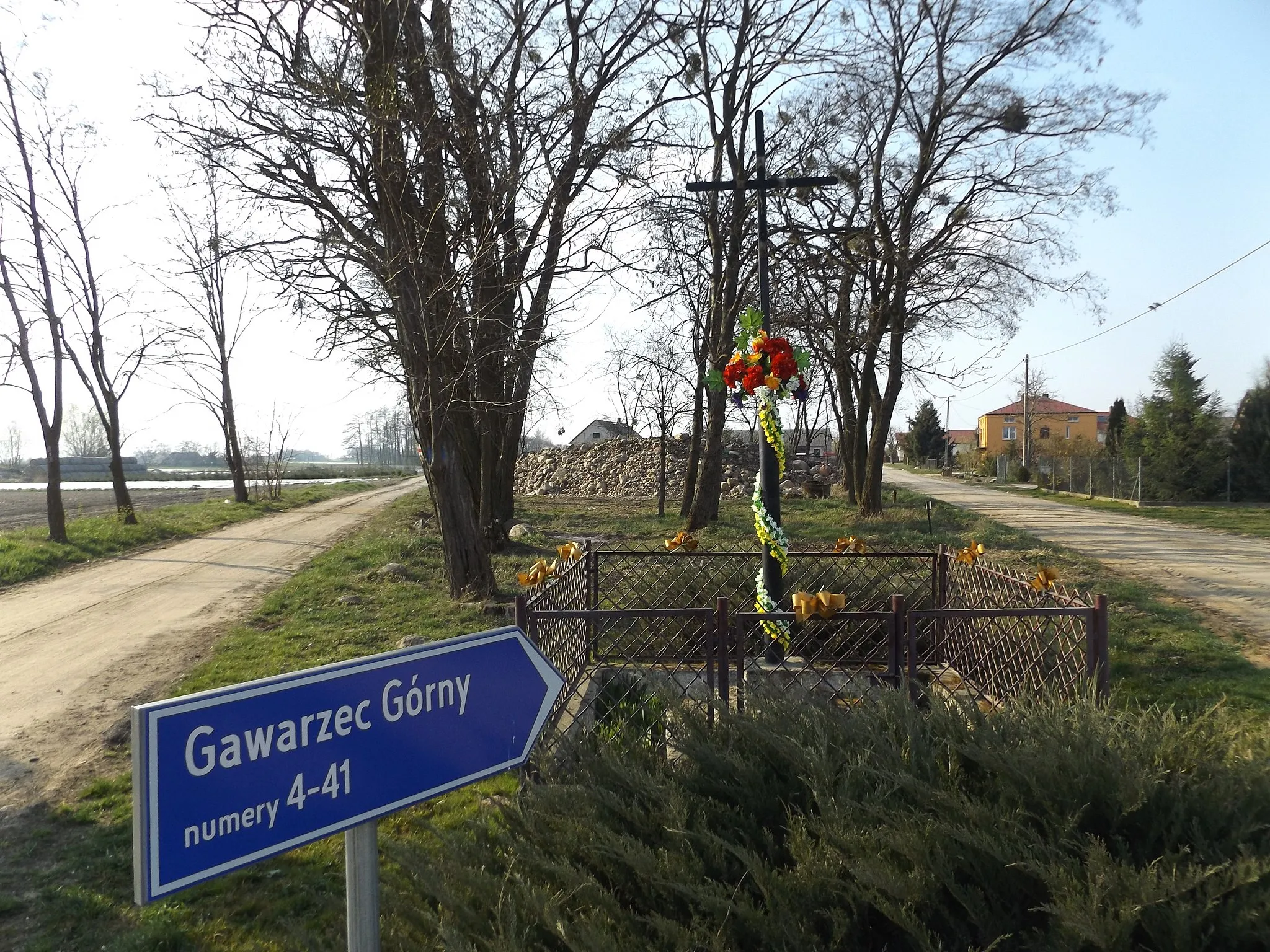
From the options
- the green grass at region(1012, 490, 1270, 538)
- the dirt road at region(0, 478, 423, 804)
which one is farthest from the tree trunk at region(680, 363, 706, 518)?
the green grass at region(1012, 490, 1270, 538)

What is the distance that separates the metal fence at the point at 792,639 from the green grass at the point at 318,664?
0.60 meters

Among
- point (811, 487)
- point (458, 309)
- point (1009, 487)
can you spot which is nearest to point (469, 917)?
point (458, 309)

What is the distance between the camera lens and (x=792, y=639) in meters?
6.34

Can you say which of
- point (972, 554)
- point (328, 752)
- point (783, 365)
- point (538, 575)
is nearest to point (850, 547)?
point (972, 554)

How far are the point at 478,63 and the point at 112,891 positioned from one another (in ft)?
30.0

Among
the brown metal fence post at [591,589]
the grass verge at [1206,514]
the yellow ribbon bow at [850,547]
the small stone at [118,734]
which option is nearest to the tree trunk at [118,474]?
the small stone at [118,734]

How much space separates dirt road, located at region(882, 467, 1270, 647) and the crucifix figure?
15.9 feet

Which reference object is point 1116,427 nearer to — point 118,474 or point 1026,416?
point 1026,416

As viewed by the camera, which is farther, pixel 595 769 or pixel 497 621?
pixel 497 621

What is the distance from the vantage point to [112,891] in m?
3.75

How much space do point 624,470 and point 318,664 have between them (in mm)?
30067

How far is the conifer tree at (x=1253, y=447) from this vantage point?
24.0 meters

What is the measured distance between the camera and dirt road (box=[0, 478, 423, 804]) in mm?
5551

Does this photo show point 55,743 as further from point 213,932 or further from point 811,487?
point 811,487
